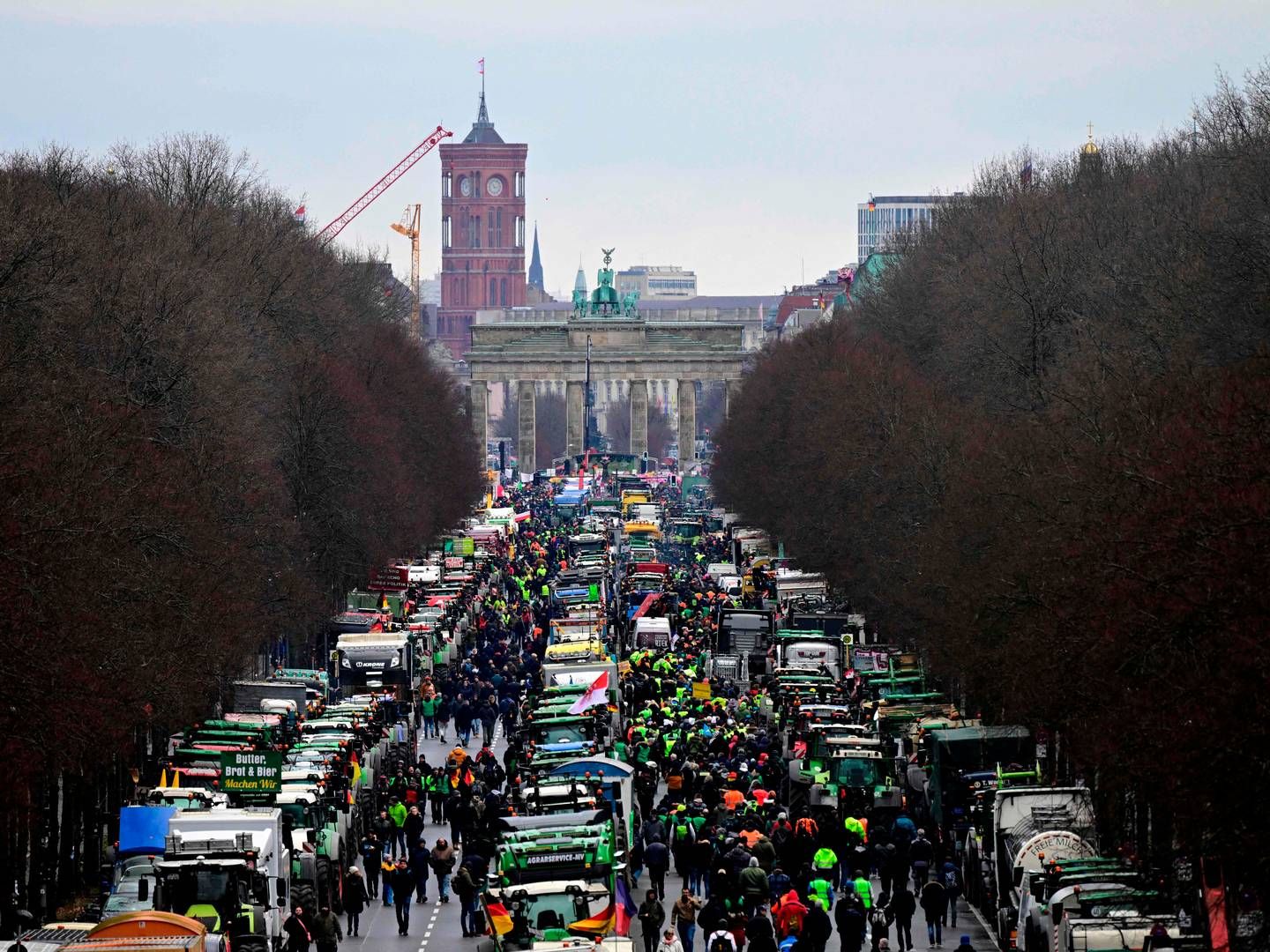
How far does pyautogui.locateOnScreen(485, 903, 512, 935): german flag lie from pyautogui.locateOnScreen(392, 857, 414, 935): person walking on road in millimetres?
6932

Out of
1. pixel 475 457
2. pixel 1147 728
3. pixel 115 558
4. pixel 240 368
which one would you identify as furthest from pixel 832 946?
pixel 475 457

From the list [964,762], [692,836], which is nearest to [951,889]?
[692,836]

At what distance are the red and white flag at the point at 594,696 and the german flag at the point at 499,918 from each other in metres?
19.7

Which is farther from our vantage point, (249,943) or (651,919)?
(651,919)

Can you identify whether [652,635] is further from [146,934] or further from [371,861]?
[146,934]

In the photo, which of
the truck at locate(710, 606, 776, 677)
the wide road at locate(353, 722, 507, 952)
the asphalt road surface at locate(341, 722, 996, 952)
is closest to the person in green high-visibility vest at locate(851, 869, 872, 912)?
the asphalt road surface at locate(341, 722, 996, 952)

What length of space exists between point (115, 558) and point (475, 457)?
91933mm

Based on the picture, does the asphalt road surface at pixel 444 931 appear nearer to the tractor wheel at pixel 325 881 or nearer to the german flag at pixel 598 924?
the tractor wheel at pixel 325 881

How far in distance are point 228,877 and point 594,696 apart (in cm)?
2225

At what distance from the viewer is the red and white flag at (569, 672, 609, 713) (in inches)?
2122

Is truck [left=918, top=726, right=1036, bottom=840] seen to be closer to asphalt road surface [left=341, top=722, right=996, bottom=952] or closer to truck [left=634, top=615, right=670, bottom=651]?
asphalt road surface [left=341, top=722, right=996, bottom=952]

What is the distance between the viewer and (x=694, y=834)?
4288 cm

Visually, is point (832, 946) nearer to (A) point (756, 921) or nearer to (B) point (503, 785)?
(A) point (756, 921)

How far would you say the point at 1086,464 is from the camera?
46.3 metres
